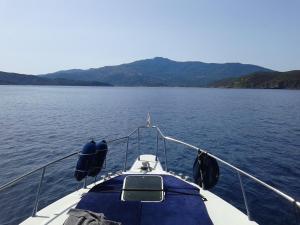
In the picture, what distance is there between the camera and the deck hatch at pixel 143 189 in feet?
24.4

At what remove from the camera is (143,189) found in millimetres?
7699

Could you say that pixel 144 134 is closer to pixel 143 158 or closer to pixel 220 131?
pixel 220 131

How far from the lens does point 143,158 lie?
12422 millimetres

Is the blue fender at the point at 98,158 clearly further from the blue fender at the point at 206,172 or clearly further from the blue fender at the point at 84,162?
the blue fender at the point at 206,172

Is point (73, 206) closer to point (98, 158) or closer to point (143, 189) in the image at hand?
point (143, 189)

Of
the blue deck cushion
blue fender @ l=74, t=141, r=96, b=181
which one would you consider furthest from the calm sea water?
the blue deck cushion

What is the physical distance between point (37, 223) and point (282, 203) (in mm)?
12636

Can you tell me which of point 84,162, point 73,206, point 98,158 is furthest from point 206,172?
point 73,206

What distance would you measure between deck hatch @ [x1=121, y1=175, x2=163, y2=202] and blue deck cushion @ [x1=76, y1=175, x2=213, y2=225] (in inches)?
7.2

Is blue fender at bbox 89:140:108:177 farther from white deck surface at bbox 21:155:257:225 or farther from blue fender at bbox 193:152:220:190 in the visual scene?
blue fender at bbox 193:152:220:190

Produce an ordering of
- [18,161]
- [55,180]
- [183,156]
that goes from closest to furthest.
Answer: [55,180] → [18,161] → [183,156]

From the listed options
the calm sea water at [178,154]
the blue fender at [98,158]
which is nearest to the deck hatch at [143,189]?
the blue fender at [98,158]

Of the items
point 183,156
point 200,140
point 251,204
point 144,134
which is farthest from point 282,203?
point 144,134

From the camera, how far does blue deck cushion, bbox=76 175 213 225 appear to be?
635cm
